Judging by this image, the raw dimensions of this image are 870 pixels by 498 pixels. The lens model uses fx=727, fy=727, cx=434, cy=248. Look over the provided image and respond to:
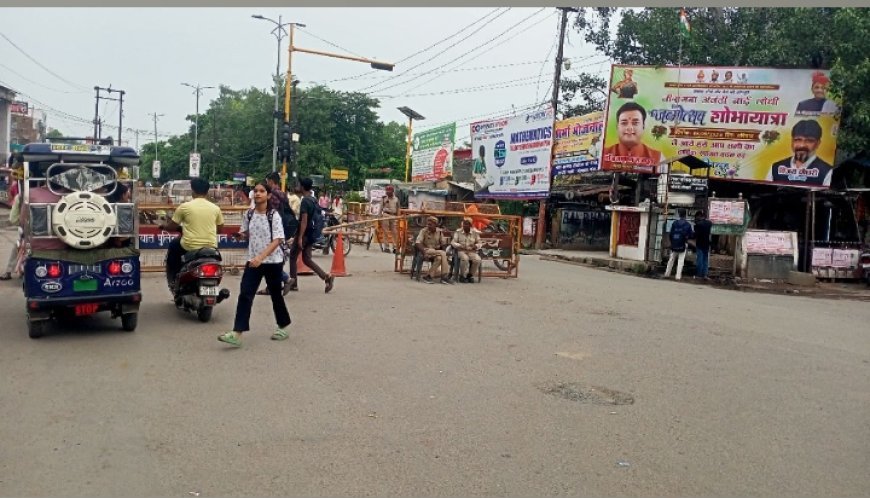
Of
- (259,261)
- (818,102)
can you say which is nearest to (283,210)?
(259,261)

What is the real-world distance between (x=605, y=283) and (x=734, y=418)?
31.5ft

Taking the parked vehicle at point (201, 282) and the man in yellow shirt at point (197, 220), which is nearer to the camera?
the parked vehicle at point (201, 282)

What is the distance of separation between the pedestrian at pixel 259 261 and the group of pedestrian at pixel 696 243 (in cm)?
1188

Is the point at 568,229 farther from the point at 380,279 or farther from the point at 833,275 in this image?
the point at 380,279

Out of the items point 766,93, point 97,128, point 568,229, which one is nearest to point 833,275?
point 766,93

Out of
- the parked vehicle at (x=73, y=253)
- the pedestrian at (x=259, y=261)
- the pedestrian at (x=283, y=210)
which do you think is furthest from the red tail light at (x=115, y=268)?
the pedestrian at (x=283, y=210)

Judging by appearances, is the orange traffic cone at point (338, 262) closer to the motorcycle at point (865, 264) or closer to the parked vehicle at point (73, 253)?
the parked vehicle at point (73, 253)

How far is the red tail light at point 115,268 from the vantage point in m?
7.64

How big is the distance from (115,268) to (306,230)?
3.78 meters

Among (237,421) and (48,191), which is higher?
(48,191)

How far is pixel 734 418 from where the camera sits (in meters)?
5.63

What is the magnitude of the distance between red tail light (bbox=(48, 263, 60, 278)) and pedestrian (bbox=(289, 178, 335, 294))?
13.0 ft

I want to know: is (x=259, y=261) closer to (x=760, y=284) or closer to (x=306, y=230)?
(x=306, y=230)

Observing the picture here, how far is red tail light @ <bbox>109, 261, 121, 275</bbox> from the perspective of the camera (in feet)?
25.1
